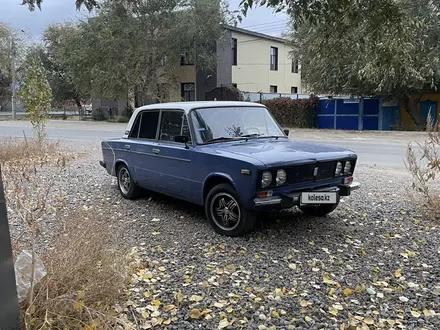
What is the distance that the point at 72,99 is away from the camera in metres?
49.6

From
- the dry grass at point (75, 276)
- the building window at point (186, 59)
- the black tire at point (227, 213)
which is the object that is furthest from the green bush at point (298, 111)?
the dry grass at point (75, 276)

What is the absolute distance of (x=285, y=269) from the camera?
4320mm

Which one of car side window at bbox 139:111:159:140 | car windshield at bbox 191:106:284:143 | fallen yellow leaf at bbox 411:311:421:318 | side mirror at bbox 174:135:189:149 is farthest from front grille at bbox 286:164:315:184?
car side window at bbox 139:111:159:140

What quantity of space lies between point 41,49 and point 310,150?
49369mm

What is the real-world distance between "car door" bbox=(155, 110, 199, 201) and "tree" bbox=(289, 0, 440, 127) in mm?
1964

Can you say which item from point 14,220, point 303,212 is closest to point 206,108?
point 303,212

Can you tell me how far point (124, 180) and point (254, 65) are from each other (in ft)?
104

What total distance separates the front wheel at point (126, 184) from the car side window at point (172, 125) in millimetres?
1078

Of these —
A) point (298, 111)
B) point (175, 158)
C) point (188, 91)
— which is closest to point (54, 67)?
point (188, 91)

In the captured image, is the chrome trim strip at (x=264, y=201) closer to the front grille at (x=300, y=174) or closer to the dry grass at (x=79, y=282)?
the front grille at (x=300, y=174)

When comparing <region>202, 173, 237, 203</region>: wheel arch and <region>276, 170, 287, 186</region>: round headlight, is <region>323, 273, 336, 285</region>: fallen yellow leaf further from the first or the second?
<region>202, 173, 237, 203</region>: wheel arch

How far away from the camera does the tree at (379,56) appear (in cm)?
430

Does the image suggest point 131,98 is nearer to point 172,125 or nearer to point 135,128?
point 135,128

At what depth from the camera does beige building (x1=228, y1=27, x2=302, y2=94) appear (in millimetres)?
36500
